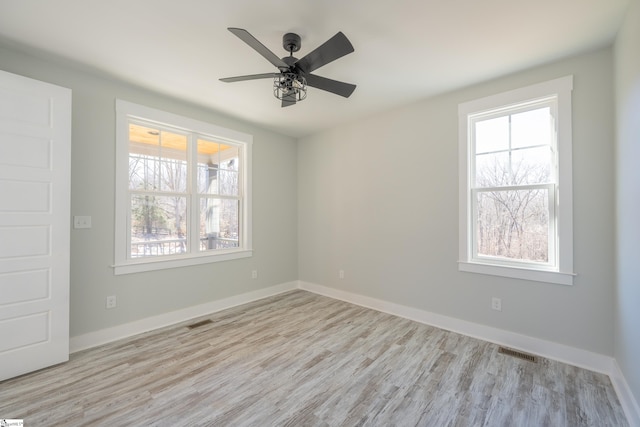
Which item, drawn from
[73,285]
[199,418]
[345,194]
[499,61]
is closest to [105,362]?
[73,285]

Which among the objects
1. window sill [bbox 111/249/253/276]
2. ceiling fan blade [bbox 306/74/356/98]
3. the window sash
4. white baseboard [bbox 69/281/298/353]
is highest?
ceiling fan blade [bbox 306/74/356/98]

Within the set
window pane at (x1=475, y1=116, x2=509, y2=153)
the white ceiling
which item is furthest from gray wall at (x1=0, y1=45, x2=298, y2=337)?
window pane at (x1=475, y1=116, x2=509, y2=153)

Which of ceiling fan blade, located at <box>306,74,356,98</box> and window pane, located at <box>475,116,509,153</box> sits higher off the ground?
ceiling fan blade, located at <box>306,74,356,98</box>

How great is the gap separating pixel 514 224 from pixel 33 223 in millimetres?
4498

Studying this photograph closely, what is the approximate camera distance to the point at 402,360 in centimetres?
250

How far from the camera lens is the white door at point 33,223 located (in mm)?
2172

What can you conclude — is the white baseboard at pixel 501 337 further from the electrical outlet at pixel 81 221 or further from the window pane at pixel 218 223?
the electrical outlet at pixel 81 221

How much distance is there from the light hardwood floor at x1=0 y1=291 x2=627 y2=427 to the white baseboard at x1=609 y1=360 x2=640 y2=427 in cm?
5

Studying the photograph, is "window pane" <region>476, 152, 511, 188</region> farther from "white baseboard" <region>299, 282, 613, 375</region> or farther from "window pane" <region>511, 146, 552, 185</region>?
"white baseboard" <region>299, 282, 613, 375</region>

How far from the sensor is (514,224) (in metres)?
2.81

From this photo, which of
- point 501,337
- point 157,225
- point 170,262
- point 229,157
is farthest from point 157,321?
point 501,337

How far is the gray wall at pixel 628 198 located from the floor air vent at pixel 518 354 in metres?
0.57

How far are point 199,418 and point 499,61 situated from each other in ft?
12.5

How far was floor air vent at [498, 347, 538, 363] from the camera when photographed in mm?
2508
